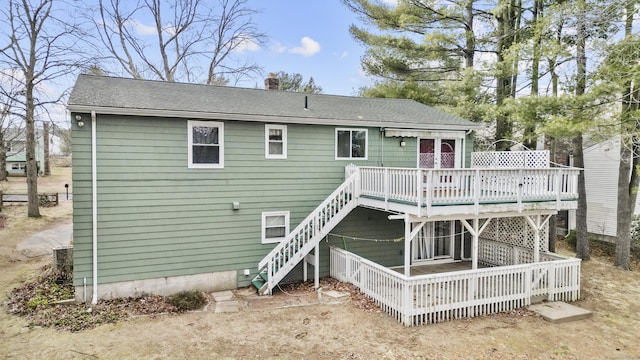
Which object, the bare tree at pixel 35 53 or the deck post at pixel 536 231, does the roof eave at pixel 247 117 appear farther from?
the bare tree at pixel 35 53

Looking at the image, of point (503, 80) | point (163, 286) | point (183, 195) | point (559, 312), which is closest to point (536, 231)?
point (559, 312)

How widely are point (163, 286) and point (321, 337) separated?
15.4 feet

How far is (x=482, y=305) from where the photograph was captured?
9023 mm

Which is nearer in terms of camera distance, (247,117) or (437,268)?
(247,117)

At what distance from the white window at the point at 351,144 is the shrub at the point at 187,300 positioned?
550cm

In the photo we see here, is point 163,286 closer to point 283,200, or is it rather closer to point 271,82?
point 283,200

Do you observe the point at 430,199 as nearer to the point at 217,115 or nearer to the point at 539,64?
the point at 217,115

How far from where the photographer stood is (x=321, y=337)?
24.6 feet

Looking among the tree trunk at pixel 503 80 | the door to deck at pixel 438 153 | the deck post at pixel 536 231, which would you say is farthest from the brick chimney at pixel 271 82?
the tree trunk at pixel 503 80

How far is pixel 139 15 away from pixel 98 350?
21814 millimetres

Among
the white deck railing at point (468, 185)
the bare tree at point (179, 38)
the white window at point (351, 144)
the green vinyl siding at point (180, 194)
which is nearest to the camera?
the white deck railing at point (468, 185)

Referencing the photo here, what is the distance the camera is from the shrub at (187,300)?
8945 mm

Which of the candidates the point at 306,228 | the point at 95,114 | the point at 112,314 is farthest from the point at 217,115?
the point at 112,314

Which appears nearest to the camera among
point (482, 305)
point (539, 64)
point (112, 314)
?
point (112, 314)
